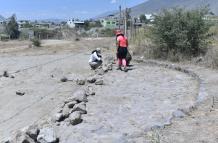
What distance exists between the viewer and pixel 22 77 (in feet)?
71.4

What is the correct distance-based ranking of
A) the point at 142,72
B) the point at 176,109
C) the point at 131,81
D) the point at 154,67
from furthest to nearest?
the point at 154,67, the point at 142,72, the point at 131,81, the point at 176,109

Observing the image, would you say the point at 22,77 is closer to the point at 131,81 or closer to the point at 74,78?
the point at 74,78

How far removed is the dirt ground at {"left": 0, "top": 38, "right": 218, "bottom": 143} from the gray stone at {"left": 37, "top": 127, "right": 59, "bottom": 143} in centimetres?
19

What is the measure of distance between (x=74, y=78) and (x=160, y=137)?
36.2ft

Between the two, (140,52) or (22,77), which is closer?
(22,77)

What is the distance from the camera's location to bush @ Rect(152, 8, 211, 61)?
20172mm

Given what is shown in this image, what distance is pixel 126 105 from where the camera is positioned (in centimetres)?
1147

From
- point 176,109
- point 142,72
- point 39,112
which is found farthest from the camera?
point 142,72

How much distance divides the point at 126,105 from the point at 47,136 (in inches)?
127

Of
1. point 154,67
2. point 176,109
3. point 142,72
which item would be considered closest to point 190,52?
point 154,67

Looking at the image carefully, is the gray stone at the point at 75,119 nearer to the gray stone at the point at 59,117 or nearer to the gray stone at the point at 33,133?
the gray stone at the point at 59,117

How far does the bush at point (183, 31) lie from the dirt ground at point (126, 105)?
1.47 metres

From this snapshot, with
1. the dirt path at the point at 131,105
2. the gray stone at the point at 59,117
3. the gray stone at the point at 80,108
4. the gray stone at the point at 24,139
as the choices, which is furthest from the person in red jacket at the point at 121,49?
the gray stone at the point at 24,139

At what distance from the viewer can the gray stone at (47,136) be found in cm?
841
